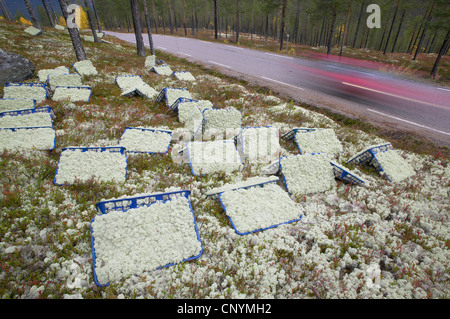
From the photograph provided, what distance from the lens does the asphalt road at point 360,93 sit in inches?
364

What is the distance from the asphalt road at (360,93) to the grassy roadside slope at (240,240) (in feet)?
11.0

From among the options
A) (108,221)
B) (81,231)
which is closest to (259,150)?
(108,221)

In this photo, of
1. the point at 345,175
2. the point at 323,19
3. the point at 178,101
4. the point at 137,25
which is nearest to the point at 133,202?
the point at 345,175

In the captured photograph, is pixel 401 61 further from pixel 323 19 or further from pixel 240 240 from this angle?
pixel 240 240

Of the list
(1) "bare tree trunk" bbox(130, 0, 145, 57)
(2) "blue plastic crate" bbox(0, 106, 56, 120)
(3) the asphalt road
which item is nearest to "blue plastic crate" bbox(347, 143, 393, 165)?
(3) the asphalt road

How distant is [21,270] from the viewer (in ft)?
10.2

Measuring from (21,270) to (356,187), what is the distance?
6.69 meters

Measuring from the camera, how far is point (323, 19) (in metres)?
55.5

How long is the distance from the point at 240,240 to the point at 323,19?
68893 millimetres
